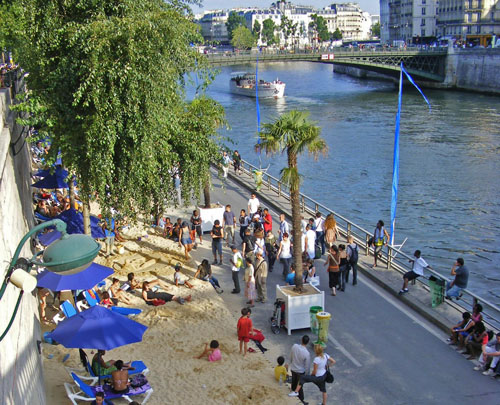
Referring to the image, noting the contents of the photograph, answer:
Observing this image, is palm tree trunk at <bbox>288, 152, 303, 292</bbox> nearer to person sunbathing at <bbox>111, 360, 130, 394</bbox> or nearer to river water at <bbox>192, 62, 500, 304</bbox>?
river water at <bbox>192, 62, 500, 304</bbox>

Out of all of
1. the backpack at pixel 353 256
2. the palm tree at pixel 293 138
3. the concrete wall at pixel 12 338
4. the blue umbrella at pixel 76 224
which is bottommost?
the backpack at pixel 353 256

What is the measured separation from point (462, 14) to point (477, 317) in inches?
4852

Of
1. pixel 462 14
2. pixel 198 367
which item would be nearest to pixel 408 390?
pixel 198 367

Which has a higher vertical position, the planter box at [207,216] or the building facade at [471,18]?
the building facade at [471,18]

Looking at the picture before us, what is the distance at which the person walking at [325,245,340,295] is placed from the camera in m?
15.4

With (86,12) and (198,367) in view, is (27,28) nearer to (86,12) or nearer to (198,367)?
(86,12)

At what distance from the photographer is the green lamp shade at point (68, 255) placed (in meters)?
4.42

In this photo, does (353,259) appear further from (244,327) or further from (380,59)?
(380,59)

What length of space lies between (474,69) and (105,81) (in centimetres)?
7300

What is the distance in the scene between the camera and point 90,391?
10.7m

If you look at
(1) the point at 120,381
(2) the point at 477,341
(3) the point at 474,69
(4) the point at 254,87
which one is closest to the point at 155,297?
(1) the point at 120,381

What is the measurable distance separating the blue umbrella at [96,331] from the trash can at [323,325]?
12.3ft

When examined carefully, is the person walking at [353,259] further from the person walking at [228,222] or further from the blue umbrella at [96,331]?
the blue umbrella at [96,331]

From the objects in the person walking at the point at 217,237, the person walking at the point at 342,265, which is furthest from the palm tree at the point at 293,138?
the person walking at the point at 217,237
